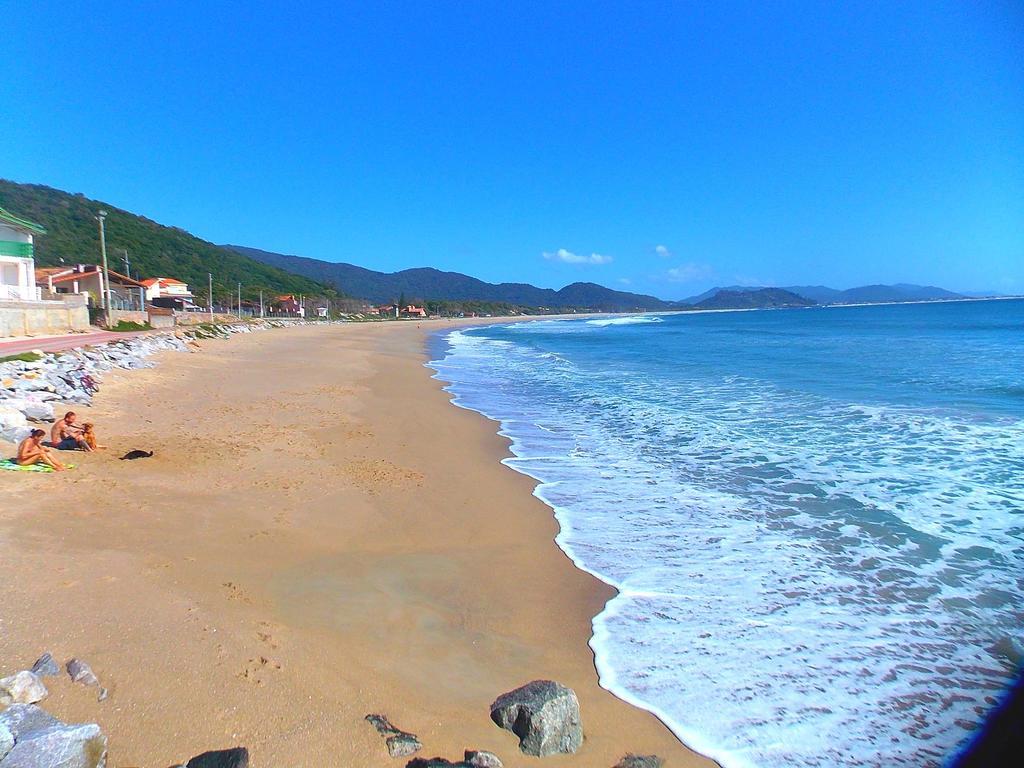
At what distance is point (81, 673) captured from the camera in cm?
292

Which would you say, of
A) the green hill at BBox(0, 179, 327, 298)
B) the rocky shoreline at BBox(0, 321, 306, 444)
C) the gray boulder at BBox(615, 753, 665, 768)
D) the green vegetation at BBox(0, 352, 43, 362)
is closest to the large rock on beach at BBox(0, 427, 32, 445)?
the rocky shoreline at BBox(0, 321, 306, 444)

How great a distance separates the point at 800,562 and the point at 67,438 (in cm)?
859

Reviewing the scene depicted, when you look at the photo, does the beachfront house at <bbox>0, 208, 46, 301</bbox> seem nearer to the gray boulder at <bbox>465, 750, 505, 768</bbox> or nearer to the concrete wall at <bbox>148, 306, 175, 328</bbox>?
Answer: the concrete wall at <bbox>148, 306, 175, 328</bbox>

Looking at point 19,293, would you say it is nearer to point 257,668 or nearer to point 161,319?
point 161,319

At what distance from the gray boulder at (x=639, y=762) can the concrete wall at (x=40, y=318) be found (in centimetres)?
2441

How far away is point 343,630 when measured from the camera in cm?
400

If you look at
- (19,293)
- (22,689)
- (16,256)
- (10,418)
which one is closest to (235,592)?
(22,689)

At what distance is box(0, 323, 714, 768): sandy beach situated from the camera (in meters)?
2.93

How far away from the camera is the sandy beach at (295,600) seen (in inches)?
115

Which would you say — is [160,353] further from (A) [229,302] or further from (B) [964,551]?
(A) [229,302]

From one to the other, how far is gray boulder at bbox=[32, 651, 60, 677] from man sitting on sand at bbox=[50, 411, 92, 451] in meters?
5.57

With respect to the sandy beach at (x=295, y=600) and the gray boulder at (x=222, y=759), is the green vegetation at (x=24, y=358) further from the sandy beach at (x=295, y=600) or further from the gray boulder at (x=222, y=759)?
the gray boulder at (x=222, y=759)

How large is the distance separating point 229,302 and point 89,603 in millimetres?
83924

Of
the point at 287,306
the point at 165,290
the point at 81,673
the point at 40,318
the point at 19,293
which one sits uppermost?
the point at 165,290
